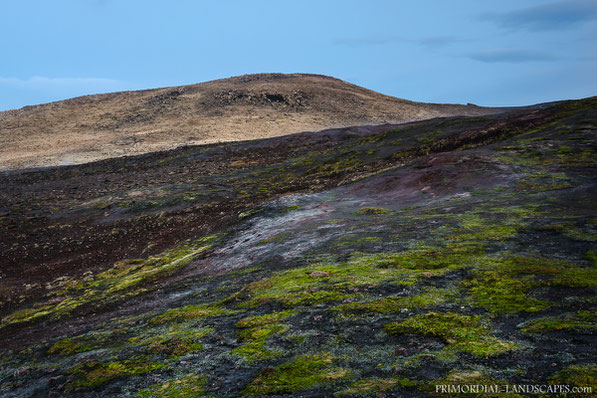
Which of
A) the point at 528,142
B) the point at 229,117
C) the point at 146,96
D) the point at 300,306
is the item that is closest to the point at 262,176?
the point at 528,142

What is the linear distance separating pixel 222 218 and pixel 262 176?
13.3m

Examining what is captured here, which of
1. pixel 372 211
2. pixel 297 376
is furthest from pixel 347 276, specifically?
pixel 372 211

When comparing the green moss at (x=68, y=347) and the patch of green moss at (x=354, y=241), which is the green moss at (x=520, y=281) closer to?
the patch of green moss at (x=354, y=241)

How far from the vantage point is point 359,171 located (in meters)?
36.8

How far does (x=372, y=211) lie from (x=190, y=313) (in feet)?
42.1

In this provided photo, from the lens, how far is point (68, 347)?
11.1m

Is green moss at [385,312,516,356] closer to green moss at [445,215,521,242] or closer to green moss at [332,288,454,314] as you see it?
green moss at [332,288,454,314]

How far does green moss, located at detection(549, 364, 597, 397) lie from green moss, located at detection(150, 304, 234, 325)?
736 centimetres

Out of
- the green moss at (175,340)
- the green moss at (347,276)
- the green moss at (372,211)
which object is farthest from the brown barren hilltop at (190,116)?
the green moss at (175,340)

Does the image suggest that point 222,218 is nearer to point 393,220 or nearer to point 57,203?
point 393,220

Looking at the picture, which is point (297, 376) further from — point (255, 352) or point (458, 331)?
point (458, 331)

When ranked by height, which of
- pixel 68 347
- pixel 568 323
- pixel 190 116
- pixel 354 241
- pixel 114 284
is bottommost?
pixel 114 284

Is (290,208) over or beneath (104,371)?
over

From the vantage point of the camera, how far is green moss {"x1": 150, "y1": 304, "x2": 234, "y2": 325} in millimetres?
11125
